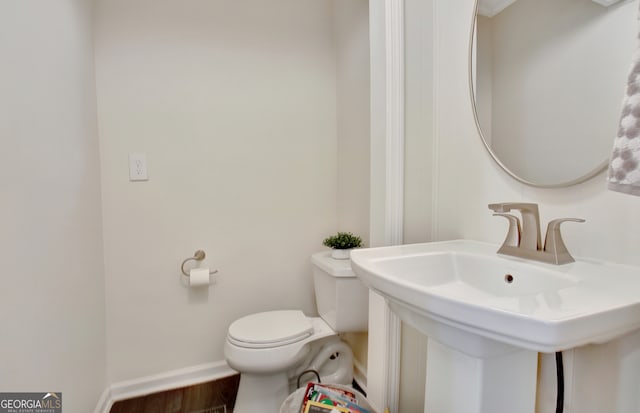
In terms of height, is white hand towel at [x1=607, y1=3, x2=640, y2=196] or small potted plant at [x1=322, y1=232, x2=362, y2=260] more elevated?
white hand towel at [x1=607, y1=3, x2=640, y2=196]

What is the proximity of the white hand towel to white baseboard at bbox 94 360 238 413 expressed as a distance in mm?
1790

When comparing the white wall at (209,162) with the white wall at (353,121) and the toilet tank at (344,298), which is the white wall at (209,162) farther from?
the toilet tank at (344,298)

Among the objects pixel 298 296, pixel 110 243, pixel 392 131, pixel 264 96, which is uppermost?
pixel 264 96

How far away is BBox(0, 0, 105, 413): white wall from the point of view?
0.74m

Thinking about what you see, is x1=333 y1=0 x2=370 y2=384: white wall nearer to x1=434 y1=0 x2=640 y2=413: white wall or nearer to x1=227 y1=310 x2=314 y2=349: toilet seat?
x1=227 y1=310 x2=314 y2=349: toilet seat

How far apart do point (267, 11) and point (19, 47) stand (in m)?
1.21

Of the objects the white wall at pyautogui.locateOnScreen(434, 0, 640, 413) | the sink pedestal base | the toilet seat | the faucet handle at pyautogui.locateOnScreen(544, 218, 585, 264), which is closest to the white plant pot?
the toilet seat

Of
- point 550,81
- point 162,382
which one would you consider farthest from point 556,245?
point 162,382

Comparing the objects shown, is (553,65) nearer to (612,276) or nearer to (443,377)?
(612,276)

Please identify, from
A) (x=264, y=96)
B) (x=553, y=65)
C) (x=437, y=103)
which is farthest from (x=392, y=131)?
(x=264, y=96)

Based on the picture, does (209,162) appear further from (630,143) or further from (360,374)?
(630,143)

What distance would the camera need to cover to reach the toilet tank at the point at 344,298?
1.33 metres

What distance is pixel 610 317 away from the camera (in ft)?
1.34

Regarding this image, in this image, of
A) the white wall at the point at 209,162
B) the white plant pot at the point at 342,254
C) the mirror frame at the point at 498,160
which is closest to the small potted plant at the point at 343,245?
the white plant pot at the point at 342,254
